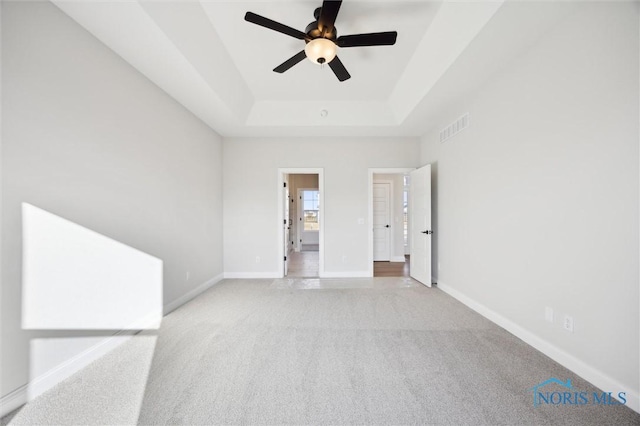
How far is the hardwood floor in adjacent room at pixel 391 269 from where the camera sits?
4824mm

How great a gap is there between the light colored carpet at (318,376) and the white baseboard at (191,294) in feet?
0.58

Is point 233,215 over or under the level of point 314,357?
over

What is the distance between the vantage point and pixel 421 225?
4.18m

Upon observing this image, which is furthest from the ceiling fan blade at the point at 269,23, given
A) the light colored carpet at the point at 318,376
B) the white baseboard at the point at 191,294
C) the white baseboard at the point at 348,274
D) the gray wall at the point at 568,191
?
the white baseboard at the point at 348,274

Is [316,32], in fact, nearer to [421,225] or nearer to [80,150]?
[80,150]

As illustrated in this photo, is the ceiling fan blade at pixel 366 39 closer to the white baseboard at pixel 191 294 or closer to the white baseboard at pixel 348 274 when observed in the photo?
the white baseboard at pixel 191 294

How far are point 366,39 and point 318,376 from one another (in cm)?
277

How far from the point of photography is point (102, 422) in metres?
1.41

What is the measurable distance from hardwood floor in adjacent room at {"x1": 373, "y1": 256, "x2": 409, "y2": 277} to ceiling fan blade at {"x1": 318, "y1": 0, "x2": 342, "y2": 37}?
4077 mm

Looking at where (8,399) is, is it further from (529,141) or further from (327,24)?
(529,141)

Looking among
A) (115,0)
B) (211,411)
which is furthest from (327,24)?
(211,411)

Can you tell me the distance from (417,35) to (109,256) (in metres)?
3.71

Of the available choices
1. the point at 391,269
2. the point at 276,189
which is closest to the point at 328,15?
the point at 276,189

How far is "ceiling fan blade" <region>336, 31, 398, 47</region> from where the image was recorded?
1.99 m
